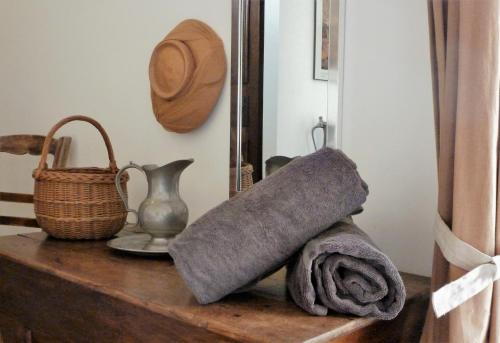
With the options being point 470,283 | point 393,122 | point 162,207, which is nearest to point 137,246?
point 162,207

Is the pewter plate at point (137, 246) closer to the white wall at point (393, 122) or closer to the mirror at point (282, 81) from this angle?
the mirror at point (282, 81)

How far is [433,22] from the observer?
84 centimetres

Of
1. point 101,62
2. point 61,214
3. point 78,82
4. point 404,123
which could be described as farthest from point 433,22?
point 78,82

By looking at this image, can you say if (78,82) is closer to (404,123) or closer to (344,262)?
(404,123)

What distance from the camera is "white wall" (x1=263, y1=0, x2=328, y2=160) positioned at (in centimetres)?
110

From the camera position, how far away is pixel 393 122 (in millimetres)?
1017

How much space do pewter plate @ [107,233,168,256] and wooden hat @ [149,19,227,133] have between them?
0.31 meters

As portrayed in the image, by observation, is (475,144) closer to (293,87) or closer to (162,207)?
(293,87)

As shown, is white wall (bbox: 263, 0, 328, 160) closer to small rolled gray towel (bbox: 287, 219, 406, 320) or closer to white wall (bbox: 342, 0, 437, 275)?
white wall (bbox: 342, 0, 437, 275)

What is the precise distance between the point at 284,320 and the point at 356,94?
49 centimetres

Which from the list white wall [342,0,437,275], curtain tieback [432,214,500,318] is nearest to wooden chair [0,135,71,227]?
white wall [342,0,437,275]

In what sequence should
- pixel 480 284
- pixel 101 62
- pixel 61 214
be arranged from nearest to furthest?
pixel 480 284, pixel 61 214, pixel 101 62

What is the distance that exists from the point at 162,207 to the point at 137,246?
9 cm

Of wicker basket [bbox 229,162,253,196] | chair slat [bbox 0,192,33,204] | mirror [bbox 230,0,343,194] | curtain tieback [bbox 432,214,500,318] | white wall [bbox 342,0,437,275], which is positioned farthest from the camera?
chair slat [bbox 0,192,33,204]
